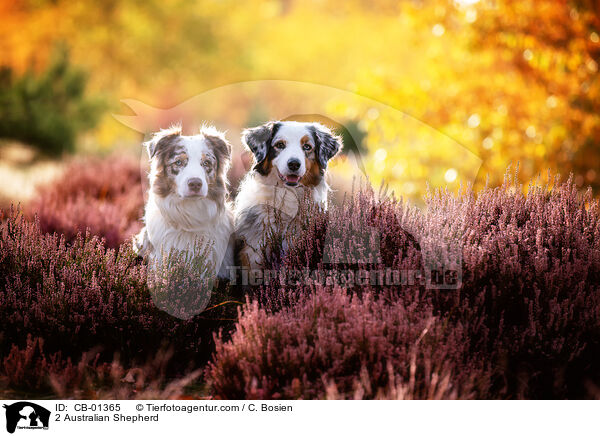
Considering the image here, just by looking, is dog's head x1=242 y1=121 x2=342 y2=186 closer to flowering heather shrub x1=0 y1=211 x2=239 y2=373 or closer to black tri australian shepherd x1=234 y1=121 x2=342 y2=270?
black tri australian shepherd x1=234 y1=121 x2=342 y2=270

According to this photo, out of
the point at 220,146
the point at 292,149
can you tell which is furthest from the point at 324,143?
the point at 220,146

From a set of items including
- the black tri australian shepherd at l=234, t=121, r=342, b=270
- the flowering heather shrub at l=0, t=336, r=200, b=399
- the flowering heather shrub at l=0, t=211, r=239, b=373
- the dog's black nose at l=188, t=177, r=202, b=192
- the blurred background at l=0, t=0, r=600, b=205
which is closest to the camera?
the flowering heather shrub at l=0, t=336, r=200, b=399

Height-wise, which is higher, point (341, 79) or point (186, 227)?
point (341, 79)

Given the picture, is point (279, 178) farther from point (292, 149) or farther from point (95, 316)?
point (95, 316)

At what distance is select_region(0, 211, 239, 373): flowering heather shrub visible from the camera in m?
3.55

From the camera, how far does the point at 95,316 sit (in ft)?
11.8

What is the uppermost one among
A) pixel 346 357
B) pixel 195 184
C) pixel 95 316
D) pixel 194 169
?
pixel 194 169

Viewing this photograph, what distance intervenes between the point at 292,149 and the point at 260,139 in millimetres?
262

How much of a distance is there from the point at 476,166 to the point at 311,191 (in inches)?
172

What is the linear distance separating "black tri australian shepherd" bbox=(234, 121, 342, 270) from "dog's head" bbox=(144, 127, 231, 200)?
0.73 feet

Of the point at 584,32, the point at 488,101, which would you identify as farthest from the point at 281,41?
the point at 584,32

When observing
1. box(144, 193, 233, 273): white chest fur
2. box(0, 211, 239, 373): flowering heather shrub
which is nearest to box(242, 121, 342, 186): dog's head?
box(144, 193, 233, 273): white chest fur

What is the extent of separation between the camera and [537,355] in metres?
3.17
